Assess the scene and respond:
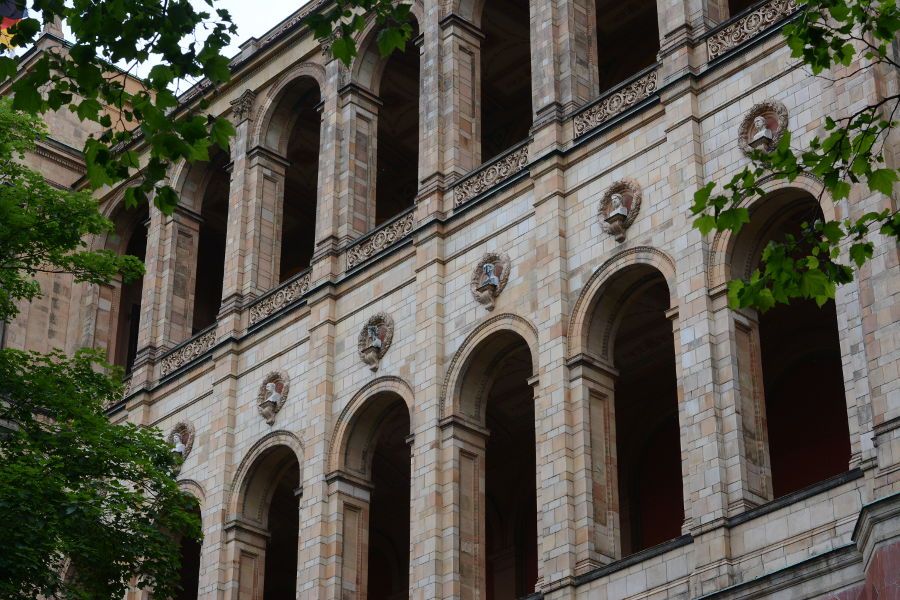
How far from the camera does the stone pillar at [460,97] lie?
32.4 m

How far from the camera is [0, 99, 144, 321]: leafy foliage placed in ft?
82.8

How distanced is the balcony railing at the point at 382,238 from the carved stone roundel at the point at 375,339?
1.49m

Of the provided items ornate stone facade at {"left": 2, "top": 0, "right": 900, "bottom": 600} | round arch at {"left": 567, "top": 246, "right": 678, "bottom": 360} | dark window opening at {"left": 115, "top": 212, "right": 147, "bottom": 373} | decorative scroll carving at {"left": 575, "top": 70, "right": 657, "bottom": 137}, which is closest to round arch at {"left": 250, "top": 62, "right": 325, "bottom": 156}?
ornate stone facade at {"left": 2, "top": 0, "right": 900, "bottom": 600}

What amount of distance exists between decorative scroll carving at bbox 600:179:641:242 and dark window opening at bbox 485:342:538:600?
821 centimetres

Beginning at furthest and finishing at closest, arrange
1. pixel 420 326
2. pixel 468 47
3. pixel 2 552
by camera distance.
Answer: pixel 468 47 → pixel 420 326 → pixel 2 552

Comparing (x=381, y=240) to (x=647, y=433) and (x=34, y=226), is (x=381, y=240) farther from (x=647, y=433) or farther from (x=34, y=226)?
(x=34, y=226)

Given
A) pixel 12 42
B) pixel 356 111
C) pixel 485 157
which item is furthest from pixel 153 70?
pixel 485 157

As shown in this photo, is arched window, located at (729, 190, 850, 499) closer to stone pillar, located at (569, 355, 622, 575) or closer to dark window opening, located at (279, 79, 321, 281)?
stone pillar, located at (569, 355, 622, 575)

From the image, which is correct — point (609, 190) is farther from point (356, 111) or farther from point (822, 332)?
point (356, 111)

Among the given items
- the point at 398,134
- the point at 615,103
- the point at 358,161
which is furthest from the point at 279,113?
the point at 615,103

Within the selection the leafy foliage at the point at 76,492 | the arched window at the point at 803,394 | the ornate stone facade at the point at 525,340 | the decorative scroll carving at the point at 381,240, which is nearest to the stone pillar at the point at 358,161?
the ornate stone facade at the point at 525,340

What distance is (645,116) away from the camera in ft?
93.3

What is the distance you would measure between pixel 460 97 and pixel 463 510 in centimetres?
852

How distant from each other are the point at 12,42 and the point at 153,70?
174 centimetres
